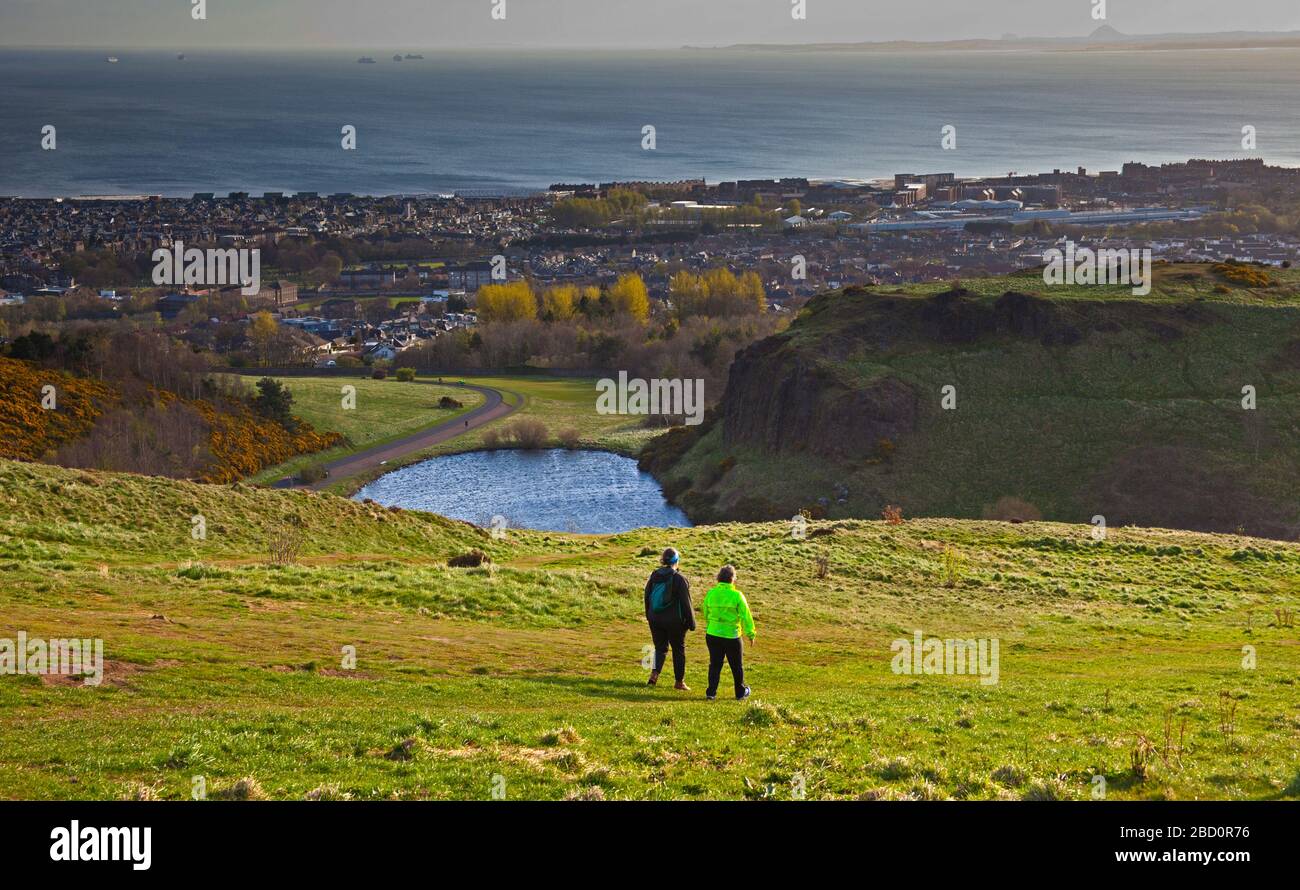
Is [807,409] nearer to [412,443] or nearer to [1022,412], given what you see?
[1022,412]

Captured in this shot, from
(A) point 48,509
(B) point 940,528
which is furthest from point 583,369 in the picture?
(A) point 48,509

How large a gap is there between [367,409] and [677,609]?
71.1 meters

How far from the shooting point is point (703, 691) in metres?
→ 17.4

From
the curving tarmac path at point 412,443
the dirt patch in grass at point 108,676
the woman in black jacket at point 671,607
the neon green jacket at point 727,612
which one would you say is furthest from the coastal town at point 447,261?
the neon green jacket at point 727,612

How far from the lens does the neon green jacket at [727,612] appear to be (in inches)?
635

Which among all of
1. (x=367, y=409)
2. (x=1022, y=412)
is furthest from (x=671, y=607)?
(x=367, y=409)

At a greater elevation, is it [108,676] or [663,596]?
[663,596]

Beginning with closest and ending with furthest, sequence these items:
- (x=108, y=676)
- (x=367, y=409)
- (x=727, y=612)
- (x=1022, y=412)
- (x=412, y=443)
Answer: (x=108, y=676)
(x=727, y=612)
(x=1022, y=412)
(x=412, y=443)
(x=367, y=409)

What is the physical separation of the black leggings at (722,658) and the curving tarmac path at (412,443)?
49.0 metres

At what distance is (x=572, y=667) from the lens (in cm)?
1911

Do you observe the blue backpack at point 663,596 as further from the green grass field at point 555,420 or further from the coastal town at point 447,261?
the coastal town at point 447,261

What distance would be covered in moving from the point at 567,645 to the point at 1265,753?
11199mm

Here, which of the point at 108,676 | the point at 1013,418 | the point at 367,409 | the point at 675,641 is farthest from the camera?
the point at 367,409
